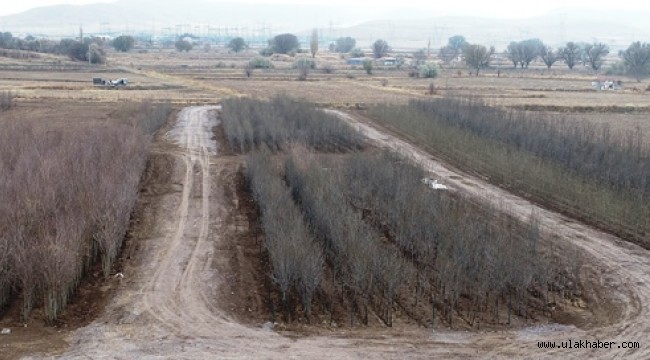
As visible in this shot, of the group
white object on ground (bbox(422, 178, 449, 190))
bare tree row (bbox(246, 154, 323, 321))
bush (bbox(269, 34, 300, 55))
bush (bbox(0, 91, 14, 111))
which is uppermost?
bush (bbox(269, 34, 300, 55))

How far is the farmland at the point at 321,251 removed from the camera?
11875mm

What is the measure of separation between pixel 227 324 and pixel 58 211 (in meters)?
5.51

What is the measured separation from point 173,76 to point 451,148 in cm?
5456

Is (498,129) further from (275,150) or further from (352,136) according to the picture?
(275,150)

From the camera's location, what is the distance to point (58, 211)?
50.1 ft

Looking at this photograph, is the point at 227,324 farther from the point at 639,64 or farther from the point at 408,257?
the point at 639,64

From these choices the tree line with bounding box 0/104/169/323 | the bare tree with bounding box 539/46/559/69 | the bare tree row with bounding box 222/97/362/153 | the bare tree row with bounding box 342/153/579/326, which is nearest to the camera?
the tree line with bounding box 0/104/169/323

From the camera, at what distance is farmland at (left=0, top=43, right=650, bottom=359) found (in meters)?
11.9

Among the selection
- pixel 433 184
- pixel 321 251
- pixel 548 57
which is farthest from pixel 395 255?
pixel 548 57

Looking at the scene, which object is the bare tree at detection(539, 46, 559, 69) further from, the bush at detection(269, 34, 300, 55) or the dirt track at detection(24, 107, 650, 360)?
the dirt track at detection(24, 107, 650, 360)

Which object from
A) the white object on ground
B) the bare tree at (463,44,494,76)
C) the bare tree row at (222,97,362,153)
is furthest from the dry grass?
the white object on ground

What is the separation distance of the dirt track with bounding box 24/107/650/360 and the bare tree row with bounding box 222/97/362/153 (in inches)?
440

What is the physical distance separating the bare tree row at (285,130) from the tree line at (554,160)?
4165 mm

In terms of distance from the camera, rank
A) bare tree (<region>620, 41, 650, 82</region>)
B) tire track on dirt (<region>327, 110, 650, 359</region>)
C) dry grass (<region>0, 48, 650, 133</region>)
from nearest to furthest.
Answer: tire track on dirt (<region>327, 110, 650, 359</region>), dry grass (<region>0, 48, 650, 133</region>), bare tree (<region>620, 41, 650, 82</region>)
